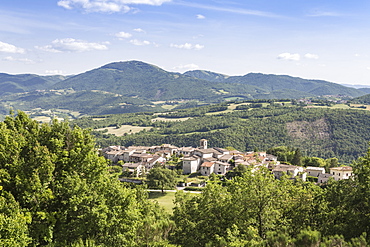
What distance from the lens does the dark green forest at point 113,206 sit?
63.8 feet

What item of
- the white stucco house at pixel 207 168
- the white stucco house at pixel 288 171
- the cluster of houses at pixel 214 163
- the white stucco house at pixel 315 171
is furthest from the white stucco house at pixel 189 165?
the white stucco house at pixel 315 171

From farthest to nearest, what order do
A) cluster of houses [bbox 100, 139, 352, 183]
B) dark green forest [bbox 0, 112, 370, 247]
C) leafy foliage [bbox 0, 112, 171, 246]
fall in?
cluster of houses [bbox 100, 139, 352, 183] < leafy foliage [bbox 0, 112, 171, 246] < dark green forest [bbox 0, 112, 370, 247]

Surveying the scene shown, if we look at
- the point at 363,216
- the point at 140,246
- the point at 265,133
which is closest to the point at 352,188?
the point at 363,216

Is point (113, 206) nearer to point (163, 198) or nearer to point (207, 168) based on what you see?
point (163, 198)

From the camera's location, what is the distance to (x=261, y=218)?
2255 cm

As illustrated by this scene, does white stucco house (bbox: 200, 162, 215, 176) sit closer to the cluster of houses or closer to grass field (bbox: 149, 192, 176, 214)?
the cluster of houses

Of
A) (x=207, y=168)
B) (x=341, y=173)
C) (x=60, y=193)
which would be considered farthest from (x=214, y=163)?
(x=60, y=193)

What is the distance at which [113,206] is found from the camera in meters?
22.1

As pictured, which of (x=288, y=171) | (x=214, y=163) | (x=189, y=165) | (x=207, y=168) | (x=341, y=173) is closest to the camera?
(x=341, y=173)

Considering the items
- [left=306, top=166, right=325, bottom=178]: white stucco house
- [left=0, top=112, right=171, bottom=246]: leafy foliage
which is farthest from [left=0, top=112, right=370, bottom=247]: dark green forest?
[left=306, top=166, right=325, bottom=178]: white stucco house

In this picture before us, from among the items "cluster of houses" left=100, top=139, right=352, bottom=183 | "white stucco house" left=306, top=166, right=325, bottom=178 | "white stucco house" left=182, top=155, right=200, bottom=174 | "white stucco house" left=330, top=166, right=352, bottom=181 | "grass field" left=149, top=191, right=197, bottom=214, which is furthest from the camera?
"white stucco house" left=182, top=155, right=200, bottom=174

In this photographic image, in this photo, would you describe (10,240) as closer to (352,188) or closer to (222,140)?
(352,188)

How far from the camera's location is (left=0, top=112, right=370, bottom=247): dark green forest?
19.5 metres

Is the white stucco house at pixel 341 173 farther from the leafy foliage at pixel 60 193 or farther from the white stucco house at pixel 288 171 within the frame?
the leafy foliage at pixel 60 193
